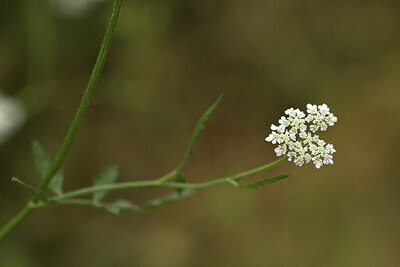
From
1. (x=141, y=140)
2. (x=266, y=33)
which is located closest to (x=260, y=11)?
(x=266, y=33)

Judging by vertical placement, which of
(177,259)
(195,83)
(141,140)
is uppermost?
(195,83)

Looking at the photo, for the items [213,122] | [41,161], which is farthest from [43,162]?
[213,122]

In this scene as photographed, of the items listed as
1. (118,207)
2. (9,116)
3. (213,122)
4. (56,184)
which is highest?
(213,122)

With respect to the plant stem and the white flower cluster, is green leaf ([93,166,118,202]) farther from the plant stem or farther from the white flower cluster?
the white flower cluster

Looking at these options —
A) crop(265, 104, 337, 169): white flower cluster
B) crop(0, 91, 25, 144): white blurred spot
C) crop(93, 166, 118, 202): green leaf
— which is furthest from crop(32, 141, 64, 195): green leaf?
crop(0, 91, 25, 144): white blurred spot

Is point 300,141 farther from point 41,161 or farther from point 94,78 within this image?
point 41,161

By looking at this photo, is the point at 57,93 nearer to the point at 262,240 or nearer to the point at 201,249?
the point at 201,249

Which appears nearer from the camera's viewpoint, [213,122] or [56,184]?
[56,184]

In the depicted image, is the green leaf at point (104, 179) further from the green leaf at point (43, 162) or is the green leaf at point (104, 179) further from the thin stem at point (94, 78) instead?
the thin stem at point (94, 78)
